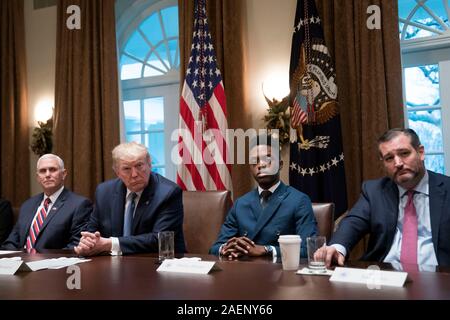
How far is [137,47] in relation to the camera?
5785 mm

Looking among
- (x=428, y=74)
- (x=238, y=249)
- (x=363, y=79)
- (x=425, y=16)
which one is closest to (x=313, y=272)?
(x=238, y=249)

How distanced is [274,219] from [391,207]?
625mm

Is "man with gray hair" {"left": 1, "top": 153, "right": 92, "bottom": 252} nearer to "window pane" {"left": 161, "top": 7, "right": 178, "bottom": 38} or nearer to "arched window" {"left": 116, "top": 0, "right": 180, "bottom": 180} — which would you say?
"arched window" {"left": 116, "top": 0, "right": 180, "bottom": 180}

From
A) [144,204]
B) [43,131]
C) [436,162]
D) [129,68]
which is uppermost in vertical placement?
[129,68]

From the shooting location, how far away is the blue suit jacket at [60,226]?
3.08 metres

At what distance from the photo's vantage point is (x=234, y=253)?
6.82 feet

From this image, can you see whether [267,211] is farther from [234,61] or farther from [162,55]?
[162,55]

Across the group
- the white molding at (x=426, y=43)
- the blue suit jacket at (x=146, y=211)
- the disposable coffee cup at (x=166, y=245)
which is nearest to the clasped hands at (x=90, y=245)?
the blue suit jacket at (x=146, y=211)

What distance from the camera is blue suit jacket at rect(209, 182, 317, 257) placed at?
2.54 m

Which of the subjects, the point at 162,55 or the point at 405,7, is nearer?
the point at 405,7

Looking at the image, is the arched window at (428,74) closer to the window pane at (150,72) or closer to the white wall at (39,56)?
the window pane at (150,72)

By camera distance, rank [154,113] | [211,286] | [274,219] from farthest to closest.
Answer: [154,113], [274,219], [211,286]
